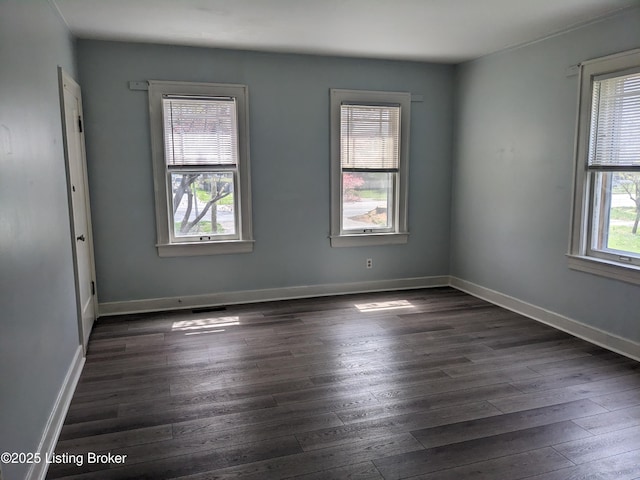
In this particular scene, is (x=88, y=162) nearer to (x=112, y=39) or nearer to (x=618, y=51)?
(x=112, y=39)

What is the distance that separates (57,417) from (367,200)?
3747 mm

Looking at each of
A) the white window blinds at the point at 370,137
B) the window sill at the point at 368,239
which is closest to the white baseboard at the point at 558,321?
the window sill at the point at 368,239

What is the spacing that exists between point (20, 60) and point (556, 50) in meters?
4.05

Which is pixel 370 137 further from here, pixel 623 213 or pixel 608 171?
pixel 623 213

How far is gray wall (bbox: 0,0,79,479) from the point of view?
76.0 inches

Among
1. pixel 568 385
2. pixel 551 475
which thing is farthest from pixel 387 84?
pixel 551 475

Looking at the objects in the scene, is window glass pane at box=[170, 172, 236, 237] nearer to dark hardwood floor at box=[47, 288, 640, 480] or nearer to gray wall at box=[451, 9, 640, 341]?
dark hardwood floor at box=[47, 288, 640, 480]

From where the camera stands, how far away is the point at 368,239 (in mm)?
5441

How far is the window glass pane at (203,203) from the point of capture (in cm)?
477

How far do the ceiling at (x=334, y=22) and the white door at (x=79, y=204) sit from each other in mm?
623

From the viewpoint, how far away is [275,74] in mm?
4891

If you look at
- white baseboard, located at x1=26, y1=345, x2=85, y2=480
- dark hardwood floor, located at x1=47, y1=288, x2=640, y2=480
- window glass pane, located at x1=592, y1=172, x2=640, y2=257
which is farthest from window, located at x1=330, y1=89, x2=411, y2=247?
white baseboard, located at x1=26, y1=345, x2=85, y2=480

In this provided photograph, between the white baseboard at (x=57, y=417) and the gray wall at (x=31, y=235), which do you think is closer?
the gray wall at (x=31, y=235)

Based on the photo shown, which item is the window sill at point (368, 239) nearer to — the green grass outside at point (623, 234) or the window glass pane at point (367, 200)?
the window glass pane at point (367, 200)
